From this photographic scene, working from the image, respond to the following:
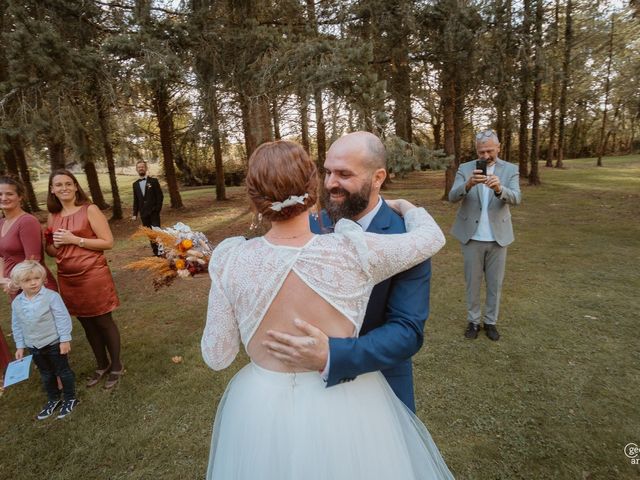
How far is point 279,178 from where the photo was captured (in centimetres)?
125

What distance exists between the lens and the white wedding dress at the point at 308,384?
127cm

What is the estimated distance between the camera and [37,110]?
6277 millimetres

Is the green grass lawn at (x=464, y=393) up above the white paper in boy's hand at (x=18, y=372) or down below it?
below

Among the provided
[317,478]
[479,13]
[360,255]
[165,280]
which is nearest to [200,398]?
[165,280]

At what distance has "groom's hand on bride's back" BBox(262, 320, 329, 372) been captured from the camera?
4.08ft

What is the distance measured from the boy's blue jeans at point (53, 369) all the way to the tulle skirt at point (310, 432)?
275cm

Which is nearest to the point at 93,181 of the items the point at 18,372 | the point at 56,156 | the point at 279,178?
the point at 56,156

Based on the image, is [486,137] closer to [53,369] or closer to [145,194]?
[53,369]

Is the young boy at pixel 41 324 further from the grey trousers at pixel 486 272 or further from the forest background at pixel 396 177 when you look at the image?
the grey trousers at pixel 486 272

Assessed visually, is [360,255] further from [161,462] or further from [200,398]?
[200,398]

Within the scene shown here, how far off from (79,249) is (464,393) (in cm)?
398

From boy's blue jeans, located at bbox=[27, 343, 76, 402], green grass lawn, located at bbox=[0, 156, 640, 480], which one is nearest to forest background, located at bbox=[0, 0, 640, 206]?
green grass lawn, located at bbox=[0, 156, 640, 480]

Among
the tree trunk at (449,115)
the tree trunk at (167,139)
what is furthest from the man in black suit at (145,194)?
the tree trunk at (449,115)

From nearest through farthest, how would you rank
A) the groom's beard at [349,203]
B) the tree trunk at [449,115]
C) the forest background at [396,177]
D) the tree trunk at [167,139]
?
the groom's beard at [349,203], the forest background at [396,177], the tree trunk at [449,115], the tree trunk at [167,139]
